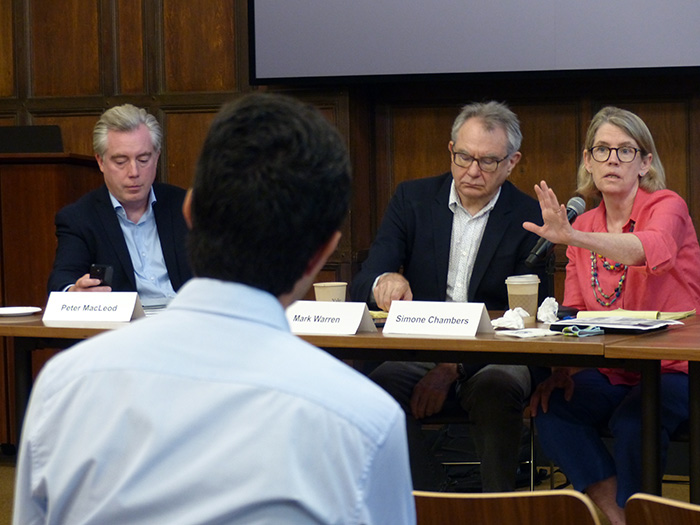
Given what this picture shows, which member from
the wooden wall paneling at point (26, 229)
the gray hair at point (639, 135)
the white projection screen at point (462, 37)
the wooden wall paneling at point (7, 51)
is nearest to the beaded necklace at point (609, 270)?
the gray hair at point (639, 135)

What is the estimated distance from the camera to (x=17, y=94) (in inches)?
210

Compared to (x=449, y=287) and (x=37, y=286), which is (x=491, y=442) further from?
(x=37, y=286)

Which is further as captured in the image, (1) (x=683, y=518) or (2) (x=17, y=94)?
(2) (x=17, y=94)

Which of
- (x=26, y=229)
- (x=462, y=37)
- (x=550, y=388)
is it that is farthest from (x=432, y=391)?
(x=462, y=37)

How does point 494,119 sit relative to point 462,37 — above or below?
below

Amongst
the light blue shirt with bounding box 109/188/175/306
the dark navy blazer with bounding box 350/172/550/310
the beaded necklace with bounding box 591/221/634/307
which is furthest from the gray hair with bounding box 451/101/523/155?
the light blue shirt with bounding box 109/188/175/306

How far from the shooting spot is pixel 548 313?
2.49m

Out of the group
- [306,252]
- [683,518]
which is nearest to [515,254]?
[683,518]

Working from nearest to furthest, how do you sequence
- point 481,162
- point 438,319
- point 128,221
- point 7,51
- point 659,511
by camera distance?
point 659,511 < point 438,319 < point 481,162 < point 128,221 < point 7,51

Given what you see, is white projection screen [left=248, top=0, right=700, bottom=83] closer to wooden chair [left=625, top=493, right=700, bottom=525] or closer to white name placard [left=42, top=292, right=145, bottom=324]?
white name placard [left=42, top=292, right=145, bottom=324]

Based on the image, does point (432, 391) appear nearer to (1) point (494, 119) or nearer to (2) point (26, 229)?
(1) point (494, 119)

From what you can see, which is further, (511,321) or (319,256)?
(511,321)

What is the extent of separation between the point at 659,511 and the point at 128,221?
2.57 m

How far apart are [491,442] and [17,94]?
3.86m
